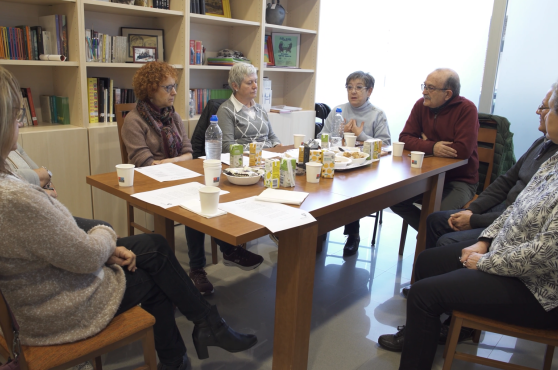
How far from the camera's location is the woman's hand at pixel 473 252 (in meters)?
1.65

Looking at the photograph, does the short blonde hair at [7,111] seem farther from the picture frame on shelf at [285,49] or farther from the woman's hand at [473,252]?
the picture frame on shelf at [285,49]

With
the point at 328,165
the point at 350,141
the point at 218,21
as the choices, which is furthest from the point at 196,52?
the point at 328,165

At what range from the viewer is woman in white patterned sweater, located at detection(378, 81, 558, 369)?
142 centimetres

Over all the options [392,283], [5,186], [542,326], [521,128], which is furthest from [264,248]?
[521,128]

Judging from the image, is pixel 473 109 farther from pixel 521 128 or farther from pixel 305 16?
pixel 305 16

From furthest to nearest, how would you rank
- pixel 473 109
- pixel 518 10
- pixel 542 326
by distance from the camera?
1. pixel 518 10
2. pixel 473 109
3. pixel 542 326

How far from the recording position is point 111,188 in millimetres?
1765

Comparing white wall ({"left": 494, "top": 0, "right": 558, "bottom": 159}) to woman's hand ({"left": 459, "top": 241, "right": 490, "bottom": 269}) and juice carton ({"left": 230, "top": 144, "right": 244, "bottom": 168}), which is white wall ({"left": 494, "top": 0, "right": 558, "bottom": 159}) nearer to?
woman's hand ({"left": 459, "top": 241, "right": 490, "bottom": 269})

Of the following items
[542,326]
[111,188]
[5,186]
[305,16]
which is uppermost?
[305,16]

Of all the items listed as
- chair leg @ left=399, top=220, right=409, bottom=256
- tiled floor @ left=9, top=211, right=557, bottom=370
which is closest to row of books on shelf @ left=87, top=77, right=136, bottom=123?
tiled floor @ left=9, top=211, right=557, bottom=370

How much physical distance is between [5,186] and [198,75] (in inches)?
114

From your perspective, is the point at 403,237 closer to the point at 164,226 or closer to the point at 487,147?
the point at 487,147

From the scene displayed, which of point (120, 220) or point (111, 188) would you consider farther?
point (120, 220)

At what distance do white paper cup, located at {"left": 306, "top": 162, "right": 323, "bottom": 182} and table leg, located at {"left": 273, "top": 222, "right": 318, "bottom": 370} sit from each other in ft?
1.35
